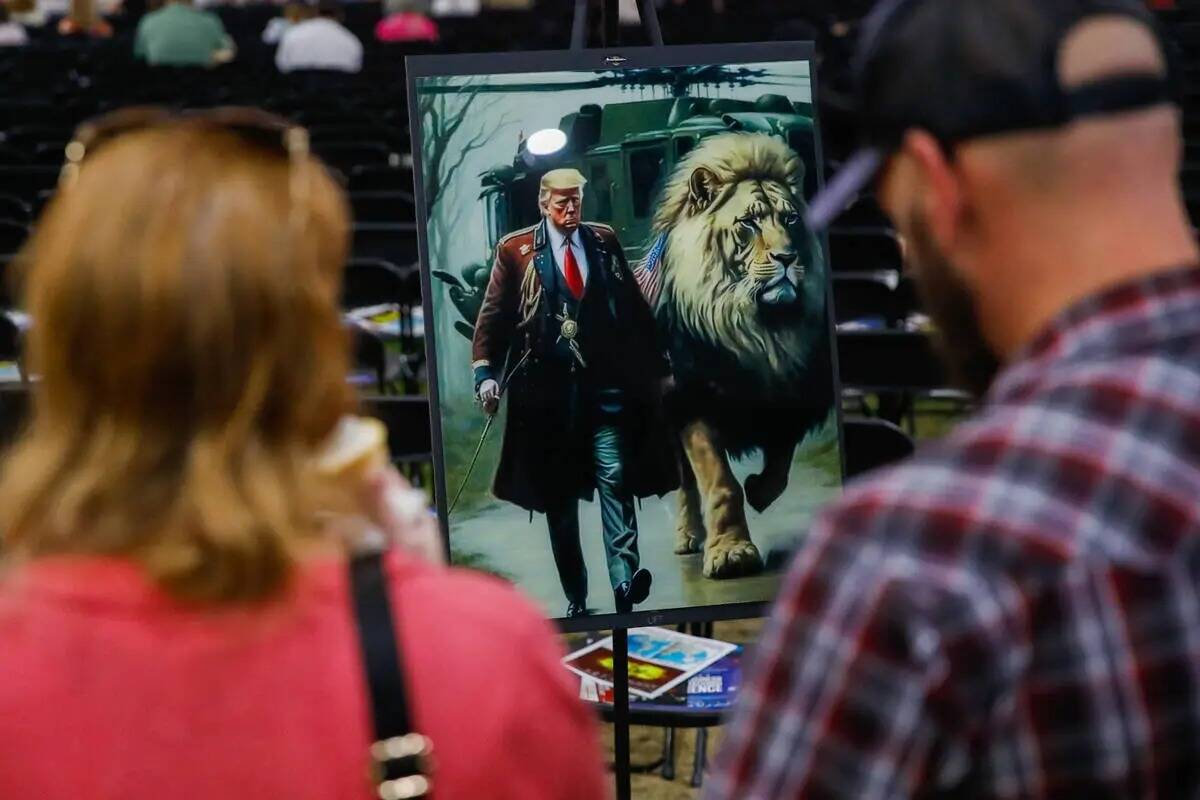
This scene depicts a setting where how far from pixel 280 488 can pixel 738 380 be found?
1.22 meters

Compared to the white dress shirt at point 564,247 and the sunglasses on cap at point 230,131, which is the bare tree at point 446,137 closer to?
the white dress shirt at point 564,247

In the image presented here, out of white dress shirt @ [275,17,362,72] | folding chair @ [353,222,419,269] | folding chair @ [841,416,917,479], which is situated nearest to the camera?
folding chair @ [841,416,917,479]

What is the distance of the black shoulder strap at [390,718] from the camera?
976mm

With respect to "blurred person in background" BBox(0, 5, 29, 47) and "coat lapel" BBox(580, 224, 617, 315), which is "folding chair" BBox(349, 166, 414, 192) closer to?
"coat lapel" BBox(580, 224, 617, 315)

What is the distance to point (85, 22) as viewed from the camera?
17.3 meters

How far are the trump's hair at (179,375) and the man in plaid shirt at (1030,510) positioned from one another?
348 mm

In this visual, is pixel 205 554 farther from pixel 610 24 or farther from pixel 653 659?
pixel 653 659

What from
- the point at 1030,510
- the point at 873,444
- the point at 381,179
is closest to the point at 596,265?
the point at 873,444

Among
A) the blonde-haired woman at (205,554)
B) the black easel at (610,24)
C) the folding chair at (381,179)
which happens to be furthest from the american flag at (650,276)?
the folding chair at (381,179)

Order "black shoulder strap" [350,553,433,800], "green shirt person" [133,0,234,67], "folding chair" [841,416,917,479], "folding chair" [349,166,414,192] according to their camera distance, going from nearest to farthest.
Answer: "black shoulder strap" [350,553,433,800] → "folding chair" [841,416,917,479] → "folding chair" [349,166,414,192] → "green shirt person" [133,0,234,67]

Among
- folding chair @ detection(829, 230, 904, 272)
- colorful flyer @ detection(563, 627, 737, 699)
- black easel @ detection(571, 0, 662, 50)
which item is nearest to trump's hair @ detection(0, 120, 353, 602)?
black easel @ detection(571, 0, 662, 50)

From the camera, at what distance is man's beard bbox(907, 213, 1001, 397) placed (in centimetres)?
108

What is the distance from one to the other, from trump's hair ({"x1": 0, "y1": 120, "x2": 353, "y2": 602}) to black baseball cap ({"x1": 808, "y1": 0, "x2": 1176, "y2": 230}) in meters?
0.42

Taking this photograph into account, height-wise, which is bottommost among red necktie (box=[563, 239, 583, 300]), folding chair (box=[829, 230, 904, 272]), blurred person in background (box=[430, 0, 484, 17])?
red necktie (box=[563, 239, 583, 300])
